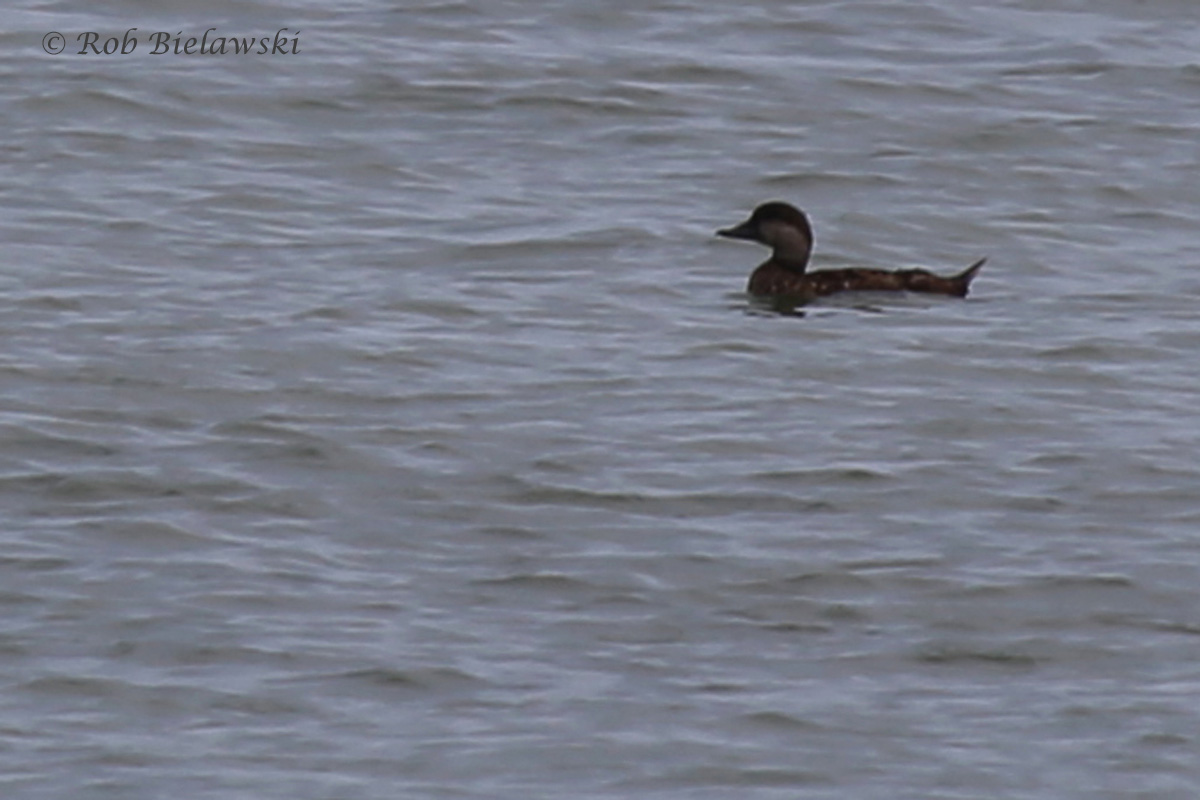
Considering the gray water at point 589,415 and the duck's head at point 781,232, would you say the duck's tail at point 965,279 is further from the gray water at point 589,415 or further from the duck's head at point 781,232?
the duck's head at point 781,232

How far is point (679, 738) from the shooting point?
868cm

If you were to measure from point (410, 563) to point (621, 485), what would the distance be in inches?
48.5

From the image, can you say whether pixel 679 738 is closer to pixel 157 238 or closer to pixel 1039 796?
pixel 1039 796

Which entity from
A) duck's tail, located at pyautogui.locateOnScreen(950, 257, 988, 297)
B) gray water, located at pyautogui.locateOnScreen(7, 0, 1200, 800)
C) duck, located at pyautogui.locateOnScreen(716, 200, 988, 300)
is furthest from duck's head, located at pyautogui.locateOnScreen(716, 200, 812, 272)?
duck's tail, located at pyautogui.locateOnScreen(950, 257, 988, 297)

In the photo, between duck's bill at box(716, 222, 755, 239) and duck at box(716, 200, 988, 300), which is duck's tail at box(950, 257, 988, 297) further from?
duck's bill at box(716, 222, 755, 239)

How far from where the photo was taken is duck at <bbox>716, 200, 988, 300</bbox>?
14.4 m

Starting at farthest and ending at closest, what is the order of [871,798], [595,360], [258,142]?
[258,142] < [595,360] < [871,798]

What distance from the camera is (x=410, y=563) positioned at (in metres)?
10.1

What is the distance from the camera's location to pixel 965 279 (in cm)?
1442

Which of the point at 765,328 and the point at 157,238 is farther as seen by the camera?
the point at 157,238

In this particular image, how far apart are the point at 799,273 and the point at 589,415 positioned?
109 inches

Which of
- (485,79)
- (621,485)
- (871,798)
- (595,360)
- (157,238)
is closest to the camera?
(871,798)

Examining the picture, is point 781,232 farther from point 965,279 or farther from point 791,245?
point 965,279

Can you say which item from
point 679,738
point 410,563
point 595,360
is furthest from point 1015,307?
point 679,738
